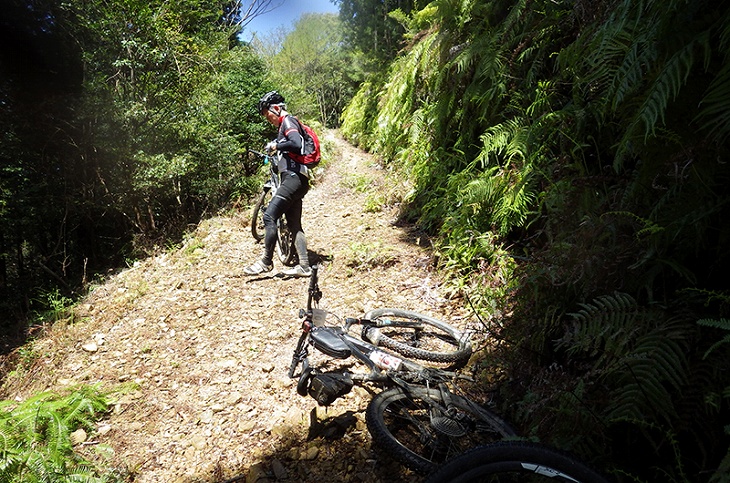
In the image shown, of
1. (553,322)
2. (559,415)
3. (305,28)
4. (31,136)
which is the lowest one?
(559,415)

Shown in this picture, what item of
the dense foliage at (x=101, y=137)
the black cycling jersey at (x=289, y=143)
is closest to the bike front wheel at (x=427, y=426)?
the black cycling jersey at (x=289, y=143)

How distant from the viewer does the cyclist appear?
4680 mm

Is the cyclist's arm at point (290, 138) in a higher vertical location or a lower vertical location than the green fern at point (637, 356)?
higher

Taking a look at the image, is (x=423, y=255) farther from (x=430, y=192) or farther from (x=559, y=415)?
(x=559, y=415)

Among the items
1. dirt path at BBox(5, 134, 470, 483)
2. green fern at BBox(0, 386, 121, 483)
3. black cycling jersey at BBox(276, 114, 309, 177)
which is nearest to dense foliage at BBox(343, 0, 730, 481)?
dirt path at BBox(5, 134, 470, 483)

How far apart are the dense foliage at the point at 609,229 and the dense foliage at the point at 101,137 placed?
6.18 m

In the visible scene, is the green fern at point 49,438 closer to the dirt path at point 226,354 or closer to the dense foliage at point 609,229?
the dirt path at point 226,354

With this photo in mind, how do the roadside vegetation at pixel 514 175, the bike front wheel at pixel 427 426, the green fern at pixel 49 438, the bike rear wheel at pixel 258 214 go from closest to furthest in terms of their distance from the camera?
the roadside vegetation at pixel 514 175
the bike front wheel at pixel 427 426
the green fern at pixel 49 438
the bike rear wheel at pixel 258 214

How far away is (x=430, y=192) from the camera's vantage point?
564 centimetres

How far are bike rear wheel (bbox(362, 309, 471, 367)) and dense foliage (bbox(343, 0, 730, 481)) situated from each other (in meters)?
0.32

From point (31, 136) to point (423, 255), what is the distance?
24.7ft

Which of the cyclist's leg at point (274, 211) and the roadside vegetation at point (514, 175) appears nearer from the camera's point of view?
the roadside vegetation at point (514, 175)

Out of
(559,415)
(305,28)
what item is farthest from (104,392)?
(305,28)

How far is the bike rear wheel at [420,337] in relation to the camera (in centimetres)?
307
